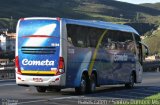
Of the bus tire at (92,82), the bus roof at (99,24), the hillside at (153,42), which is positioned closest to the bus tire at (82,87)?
the bus tire at (92,82)

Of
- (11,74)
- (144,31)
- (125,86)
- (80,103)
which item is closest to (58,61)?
(80,103)

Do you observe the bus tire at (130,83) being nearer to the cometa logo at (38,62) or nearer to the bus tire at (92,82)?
the bus tire at (92,82)

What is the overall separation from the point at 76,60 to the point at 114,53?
4.42 metres

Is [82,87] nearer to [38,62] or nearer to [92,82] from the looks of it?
[92,82]

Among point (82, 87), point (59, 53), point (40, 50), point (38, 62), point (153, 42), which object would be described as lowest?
point (82, 87)

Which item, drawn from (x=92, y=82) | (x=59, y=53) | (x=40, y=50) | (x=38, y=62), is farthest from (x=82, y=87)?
(x=40, y=50)

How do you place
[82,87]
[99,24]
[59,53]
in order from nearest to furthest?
[59,53]
[82,87]
[99,24]

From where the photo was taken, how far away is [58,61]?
67.1 feet

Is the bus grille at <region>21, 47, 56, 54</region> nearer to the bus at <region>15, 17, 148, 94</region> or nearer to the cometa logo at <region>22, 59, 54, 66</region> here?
the bus at <region>15, 17, 148, 94</region>

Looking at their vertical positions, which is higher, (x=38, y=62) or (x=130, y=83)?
(x=38, y=62)

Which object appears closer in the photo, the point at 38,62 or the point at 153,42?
the point at 38,62

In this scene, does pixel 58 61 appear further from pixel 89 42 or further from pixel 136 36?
pixel 136 36

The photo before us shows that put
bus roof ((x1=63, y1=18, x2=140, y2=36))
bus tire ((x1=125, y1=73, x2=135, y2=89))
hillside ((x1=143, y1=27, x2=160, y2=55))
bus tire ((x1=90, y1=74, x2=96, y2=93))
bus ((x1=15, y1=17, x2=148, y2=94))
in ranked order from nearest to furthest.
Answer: bus ((x1=15, y1=17, x2=148, y2=94)) < bus roof ((x1=63, y1=18, x2=140, y2=36)) < bus tire ((x1=90, y1=74, x2=96, y2=93)) < bus tire ((x1=125, y1=73, x2=135, y2=89)) < hillside ((x1=143, y1=27, x2=160, y2=55))

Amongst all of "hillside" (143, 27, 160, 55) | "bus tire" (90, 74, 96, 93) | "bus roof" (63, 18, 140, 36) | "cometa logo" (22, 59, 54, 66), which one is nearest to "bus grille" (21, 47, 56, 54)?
"cometa logo" (22, 59, 54, 66)
